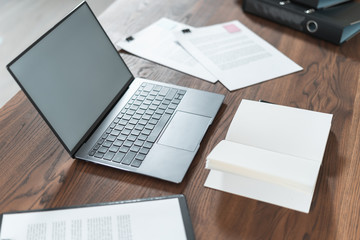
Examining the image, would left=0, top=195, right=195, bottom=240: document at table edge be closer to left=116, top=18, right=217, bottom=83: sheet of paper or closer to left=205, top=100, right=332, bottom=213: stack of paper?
left=205, top=100, right=332, bottom=213: stack of paper

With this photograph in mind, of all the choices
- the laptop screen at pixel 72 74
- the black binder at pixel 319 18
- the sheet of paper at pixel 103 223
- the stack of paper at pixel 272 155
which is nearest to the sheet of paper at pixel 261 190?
the stack of paper at pixel 272 155


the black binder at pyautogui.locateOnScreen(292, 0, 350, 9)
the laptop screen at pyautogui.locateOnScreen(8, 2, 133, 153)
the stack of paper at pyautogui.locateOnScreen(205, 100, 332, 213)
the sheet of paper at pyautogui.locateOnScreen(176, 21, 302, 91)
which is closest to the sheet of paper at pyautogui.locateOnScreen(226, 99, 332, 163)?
the stack of paper at pyautogui.locateOnScreen(205, 100, 332, 213)

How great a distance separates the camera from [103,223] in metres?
0.75

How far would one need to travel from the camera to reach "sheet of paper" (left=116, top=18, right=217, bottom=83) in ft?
3.83

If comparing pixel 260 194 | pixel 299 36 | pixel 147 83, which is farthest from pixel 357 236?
pixel 299 36

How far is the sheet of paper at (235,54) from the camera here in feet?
3.69

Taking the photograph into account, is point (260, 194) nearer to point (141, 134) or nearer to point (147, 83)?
point (141, 134)

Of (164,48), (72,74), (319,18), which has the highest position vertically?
(72,74)

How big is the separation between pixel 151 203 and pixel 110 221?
9 cm

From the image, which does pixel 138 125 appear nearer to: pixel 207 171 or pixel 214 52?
pixel 207 171

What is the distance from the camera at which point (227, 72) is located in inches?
44.9

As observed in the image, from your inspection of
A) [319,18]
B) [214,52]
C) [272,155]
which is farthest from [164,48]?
[272,155]

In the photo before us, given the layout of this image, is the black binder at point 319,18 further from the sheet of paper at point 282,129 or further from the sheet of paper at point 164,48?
the sheet of paper at point 282,129

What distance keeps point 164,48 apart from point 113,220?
0.65m
